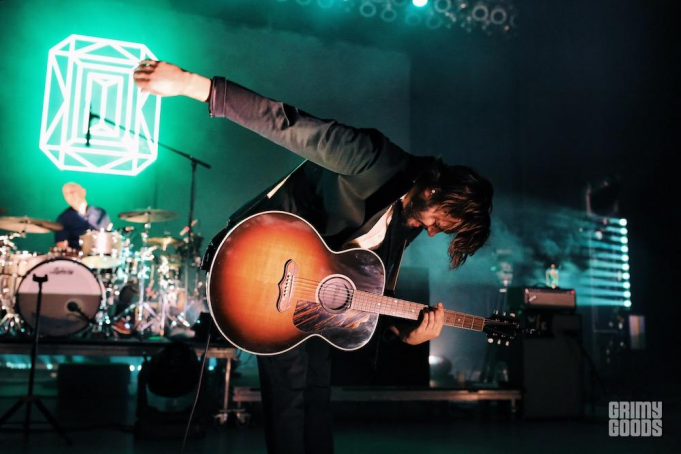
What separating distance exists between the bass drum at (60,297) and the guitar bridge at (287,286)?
3.39 m

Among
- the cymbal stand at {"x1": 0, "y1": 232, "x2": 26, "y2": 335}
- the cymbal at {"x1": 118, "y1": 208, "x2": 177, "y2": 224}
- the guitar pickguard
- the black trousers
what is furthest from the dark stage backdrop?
the black trousers

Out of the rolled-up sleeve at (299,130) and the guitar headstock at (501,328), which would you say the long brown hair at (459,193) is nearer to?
the rolled-up sleeve at (299,130)

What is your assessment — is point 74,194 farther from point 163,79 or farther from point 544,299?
point 163,79

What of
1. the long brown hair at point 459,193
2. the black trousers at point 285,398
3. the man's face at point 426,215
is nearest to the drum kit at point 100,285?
the black trousers at point 285,398

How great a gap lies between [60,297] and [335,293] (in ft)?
11.5

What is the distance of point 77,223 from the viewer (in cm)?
638

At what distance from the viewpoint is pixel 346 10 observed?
7.55 meters

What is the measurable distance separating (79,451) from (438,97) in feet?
21.9

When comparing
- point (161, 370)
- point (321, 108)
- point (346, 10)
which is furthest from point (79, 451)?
point (346, 10)

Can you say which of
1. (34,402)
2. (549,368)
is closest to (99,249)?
(34,402)

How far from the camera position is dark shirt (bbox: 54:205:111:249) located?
6375 millimetres

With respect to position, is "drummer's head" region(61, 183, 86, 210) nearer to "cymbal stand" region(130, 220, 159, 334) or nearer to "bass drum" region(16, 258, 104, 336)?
"cymbal stand" region(130, 220, 159, 334)

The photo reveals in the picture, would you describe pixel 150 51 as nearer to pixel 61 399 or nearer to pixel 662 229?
pixel 61 399

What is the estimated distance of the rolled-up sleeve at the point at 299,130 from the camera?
136cm
